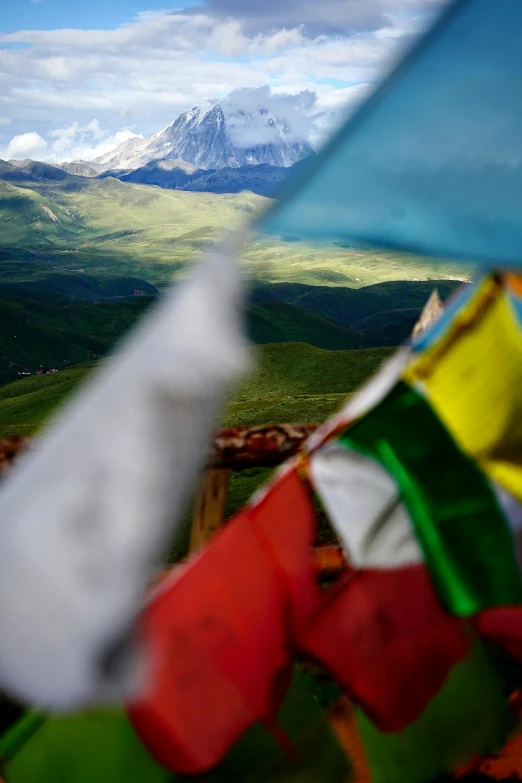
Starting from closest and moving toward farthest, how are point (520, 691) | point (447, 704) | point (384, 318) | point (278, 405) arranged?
1. point (447, 704)
2. point (520, 691)
3. point (278, 405)
4. point (384, 318)

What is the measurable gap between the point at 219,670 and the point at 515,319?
1.49 m

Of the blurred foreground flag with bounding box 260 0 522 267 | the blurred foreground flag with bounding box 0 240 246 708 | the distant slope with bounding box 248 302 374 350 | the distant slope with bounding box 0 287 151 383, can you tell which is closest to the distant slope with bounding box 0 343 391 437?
the blurred foreground flag with bounding box 260 0 522 267

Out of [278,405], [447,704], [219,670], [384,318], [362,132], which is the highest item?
[362,132]

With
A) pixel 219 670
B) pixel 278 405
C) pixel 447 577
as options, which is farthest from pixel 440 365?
pixel 278 405

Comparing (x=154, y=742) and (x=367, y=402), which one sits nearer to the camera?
(x=154, y=742)

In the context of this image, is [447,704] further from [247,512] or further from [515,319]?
[515,319]

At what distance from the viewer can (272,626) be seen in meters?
2.49

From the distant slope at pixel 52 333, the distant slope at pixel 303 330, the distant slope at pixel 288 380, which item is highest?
the distant slope at pixel 288 380

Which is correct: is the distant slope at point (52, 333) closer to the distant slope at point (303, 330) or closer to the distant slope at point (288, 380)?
the distant slope at point (303, 330)

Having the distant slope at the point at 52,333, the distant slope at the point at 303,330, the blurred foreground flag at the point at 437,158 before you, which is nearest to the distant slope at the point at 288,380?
the blurred foreground flag at the point at 437,158

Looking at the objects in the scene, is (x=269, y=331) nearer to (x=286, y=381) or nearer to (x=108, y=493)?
(x=286, y=381)

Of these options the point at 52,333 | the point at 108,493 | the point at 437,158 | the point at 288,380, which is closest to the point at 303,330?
the point at 52,333

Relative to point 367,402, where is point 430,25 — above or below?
above

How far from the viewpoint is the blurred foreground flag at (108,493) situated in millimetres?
1572
